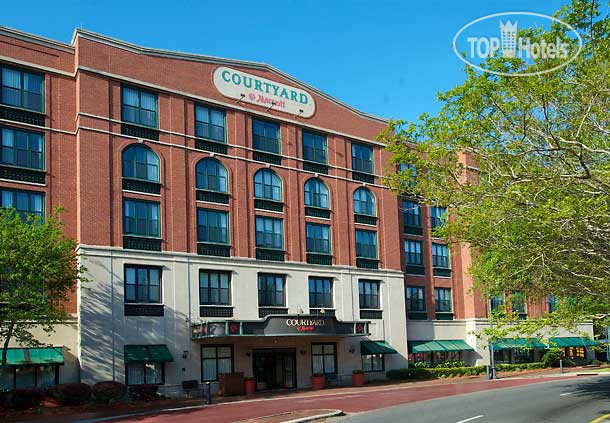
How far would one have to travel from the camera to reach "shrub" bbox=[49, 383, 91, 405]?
32.2 m

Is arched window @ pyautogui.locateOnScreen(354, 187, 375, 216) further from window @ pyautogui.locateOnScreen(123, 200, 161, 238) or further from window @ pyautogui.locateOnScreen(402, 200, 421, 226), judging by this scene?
window @ pyautogui.locateOnScreen(123, 200, 161, 238)

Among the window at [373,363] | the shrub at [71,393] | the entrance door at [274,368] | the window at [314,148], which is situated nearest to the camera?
the shrub at [71,393]

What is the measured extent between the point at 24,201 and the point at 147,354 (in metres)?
9.86

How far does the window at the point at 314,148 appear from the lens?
157ft

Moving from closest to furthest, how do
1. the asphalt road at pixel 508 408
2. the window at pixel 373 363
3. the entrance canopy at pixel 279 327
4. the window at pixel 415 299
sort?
1. the asphalt road at pixel 508 408
2. the entrance canopy at pixel 279 327
3. the window at pixel 373 363
4. the window at pixel 415 299

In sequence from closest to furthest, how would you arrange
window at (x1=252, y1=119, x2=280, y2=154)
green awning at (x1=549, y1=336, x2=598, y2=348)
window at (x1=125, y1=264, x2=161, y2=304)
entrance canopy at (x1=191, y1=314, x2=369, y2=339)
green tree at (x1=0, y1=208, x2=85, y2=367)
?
green tree at (x1=0, y1=208, x2=85, y2=367)
window at (x1=125, y1=264, x2=161, y2=304)
entrance canopy at (x1=191, y1=314, x2=369, y2=339)
window at (x1=252, y1=119, x2=280, y2=154)
green awning at (x1=549, y1=336, x2=598, y2=348)

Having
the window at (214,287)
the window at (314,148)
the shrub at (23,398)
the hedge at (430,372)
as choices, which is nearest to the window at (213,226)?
the window at (214,287)

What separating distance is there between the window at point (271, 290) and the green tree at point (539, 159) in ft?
68.8

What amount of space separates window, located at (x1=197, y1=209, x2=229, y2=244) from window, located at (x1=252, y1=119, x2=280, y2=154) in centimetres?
528

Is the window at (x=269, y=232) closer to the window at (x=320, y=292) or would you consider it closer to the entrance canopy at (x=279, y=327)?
the window at (x=320, y=292)

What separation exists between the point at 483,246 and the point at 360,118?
2676 cm

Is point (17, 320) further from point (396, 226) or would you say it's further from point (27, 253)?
point (396, 226)

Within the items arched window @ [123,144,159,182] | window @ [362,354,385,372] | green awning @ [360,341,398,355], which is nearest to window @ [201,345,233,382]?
arched window @ [123,144,159,182]

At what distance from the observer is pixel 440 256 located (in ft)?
187
